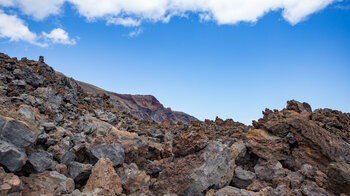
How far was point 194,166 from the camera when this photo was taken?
Answer: 6609mm

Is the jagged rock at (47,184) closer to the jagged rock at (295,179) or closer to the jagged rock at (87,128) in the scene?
the jagged rock at (87,128)

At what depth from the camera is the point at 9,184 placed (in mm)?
4402

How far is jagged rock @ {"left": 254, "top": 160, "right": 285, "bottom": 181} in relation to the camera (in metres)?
7.23

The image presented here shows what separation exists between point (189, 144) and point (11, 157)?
461 cm

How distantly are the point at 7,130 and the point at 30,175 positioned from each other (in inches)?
46.3

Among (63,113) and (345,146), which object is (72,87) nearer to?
(63,113)

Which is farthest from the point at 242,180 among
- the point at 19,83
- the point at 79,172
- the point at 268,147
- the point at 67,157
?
the point at 19,83

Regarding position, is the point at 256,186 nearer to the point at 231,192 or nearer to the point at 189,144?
the point at 231,192

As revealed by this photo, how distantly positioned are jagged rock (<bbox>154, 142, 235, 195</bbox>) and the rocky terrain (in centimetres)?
3

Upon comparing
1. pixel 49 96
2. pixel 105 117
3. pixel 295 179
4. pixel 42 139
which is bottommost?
pixel 42 139

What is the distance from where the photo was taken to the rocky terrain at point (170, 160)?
5449 mm

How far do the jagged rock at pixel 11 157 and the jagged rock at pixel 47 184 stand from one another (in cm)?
38

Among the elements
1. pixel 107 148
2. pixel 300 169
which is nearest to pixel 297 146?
pixel 300 169

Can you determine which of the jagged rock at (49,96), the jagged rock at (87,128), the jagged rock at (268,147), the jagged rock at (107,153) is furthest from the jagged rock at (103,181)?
the jagged rock at (49,96)
